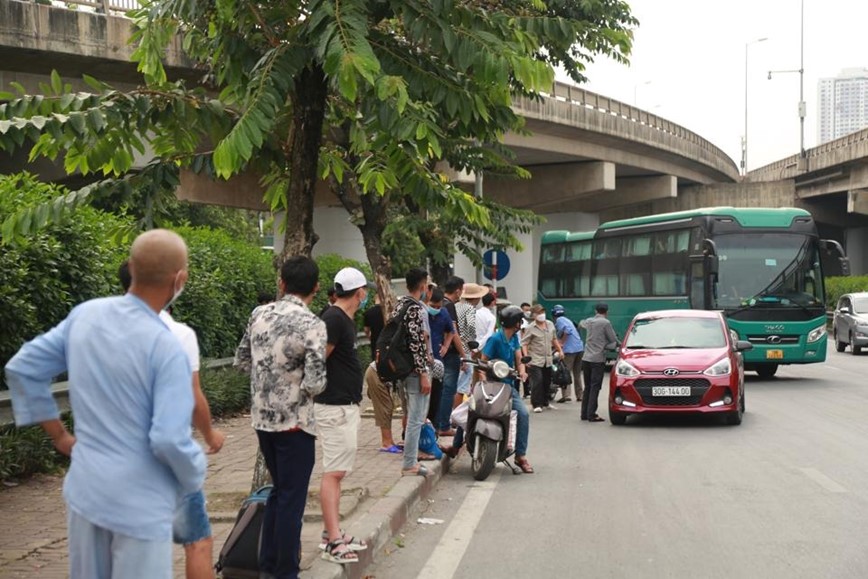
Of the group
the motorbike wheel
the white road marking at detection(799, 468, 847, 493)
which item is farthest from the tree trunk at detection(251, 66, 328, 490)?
the white road marking at detection(799, 468, 847, 493)

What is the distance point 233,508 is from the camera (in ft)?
29.2

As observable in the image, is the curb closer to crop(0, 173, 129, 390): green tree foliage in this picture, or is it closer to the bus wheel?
crop(0, 173, 129, 390): green tree foliage

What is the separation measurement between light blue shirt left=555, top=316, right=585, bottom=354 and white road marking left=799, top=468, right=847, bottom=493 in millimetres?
9060

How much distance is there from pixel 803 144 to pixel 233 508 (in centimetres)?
5117

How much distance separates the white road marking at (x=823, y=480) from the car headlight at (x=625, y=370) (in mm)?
4830

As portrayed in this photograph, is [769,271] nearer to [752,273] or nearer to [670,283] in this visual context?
[752,273]

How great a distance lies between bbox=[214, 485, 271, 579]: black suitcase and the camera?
6.51 metres

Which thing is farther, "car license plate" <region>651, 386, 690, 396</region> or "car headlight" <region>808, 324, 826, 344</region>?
"car headlight" <region>808, 324, 826, 344</region>

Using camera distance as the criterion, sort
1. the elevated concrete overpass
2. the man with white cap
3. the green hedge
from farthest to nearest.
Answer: the green hedge → the elevated concrete overpass → the man with white cap

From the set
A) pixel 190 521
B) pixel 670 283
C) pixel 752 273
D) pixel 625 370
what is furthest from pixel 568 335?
pixel 190 521

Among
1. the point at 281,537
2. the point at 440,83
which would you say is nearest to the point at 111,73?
the point at 440,83

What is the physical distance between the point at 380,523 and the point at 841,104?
502ft

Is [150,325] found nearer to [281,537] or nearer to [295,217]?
[281,537]

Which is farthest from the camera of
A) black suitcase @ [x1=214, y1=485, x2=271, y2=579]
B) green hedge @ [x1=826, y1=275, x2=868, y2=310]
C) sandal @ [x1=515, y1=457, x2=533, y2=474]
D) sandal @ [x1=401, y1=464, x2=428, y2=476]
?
green hedge @ [x1=826, y1=275, x2=868, y2=310]
